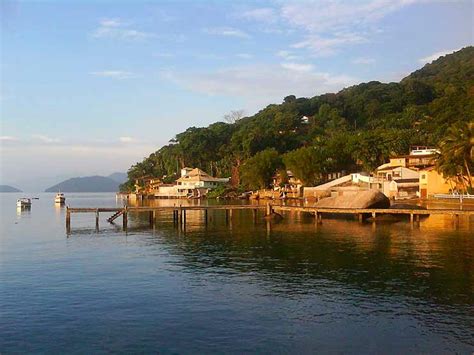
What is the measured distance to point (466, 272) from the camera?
28062 millimetres

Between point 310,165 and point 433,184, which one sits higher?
point 310,165

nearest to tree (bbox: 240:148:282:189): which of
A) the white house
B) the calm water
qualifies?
the white house

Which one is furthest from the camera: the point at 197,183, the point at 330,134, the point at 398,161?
the point at 330,134

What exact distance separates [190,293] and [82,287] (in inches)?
255

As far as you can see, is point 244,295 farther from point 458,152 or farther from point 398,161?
point 398,161

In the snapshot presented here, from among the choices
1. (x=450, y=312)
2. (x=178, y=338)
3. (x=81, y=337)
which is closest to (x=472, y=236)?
(x=450, y=312)

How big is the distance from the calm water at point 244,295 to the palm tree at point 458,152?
26228 mm

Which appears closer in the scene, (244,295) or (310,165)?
(244,295)

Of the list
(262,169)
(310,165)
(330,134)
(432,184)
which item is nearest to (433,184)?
(432,184)

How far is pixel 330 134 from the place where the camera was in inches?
5664

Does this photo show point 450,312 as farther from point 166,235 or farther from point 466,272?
point 166,235

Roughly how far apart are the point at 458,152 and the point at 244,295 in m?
52.3

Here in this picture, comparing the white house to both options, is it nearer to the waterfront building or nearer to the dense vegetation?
the dense vegetation

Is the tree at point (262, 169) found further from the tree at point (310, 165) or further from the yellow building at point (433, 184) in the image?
the yellow building at point (433, 184)
